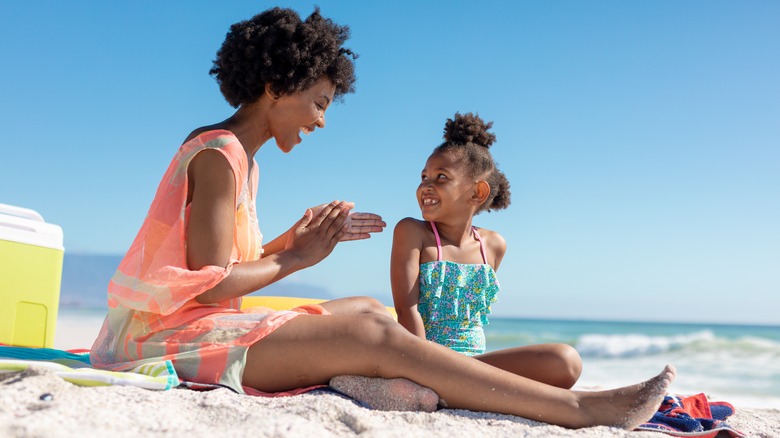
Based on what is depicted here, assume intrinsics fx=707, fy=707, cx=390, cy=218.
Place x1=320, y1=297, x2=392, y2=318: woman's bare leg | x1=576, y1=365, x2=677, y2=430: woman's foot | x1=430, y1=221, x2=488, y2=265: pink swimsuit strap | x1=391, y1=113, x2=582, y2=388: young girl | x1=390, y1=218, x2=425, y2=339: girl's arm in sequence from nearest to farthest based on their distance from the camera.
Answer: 1. x1=576, y1=365, x2=677, y2=430: woman's foot
2. x1=320, y1=297, x2=392, y2=318: woman's bare leg
3. x1=390, y1=218, x2=425, y2=339: girl's arm
4. x1=391, y1=113, x2=582, y2=388: young girl
5. x1=430, y1=221, x2=488, y2=265: pink swimsuit strap

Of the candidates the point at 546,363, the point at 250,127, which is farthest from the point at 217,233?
the point at 546,363

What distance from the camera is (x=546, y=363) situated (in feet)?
9.64

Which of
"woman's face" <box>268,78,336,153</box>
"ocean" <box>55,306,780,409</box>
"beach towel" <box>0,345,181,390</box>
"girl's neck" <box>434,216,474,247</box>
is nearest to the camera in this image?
"beach towel" <box>0,345,181,390</box>

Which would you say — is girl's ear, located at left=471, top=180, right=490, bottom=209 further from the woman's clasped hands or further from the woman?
the woman

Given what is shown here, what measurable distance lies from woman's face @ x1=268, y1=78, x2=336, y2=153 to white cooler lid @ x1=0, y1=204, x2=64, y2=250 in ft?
6.68

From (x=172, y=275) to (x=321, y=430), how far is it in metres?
0.84

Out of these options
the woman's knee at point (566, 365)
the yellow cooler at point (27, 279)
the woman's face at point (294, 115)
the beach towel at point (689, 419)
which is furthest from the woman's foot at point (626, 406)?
the yellow cooler at point (27, 279)

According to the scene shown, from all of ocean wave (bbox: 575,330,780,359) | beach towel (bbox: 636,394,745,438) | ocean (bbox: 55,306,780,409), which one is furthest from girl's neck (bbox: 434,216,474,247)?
ocean wave (bbox: 575,330,780,359)

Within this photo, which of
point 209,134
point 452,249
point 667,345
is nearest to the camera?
point 209,134

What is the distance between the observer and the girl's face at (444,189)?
375 centimetres

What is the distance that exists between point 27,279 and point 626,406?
343cm

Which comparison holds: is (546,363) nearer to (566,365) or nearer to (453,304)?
(566,365)

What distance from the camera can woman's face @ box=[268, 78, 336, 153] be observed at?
300 centimetres

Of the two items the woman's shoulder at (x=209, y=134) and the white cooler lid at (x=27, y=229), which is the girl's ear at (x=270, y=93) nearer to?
the woman's shoulder at (x=209, y=134)
